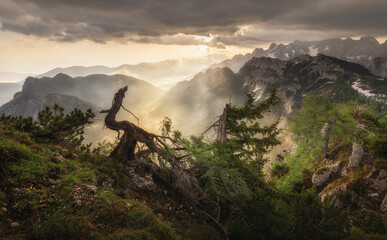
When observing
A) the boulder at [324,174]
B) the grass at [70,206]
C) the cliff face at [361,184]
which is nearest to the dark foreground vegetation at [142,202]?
the grass at [70,206]

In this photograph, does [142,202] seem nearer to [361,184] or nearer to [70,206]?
[70,206]

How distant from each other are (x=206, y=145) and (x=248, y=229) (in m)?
4.98

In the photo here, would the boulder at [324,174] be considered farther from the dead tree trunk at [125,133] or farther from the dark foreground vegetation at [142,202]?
the dead tree trunk at [125,133]

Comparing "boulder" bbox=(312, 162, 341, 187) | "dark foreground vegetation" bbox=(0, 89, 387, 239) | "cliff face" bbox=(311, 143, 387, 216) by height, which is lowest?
"boulder" bbox=(312, 162, 341, 187)

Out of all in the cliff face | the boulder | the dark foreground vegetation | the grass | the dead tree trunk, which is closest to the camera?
the grass

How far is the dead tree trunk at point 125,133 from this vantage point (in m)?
9.69

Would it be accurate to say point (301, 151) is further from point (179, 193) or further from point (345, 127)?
point (179, 193)

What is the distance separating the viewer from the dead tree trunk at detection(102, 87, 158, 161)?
31.8 feet

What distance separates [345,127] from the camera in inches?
936

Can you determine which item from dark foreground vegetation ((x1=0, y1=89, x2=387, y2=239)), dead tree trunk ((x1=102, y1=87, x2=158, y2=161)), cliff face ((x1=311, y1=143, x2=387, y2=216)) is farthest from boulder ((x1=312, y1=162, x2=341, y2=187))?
dead tree trunk ((x1=102, y1=87, x2=158, y2=161))

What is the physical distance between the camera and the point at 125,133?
1065 centimetres

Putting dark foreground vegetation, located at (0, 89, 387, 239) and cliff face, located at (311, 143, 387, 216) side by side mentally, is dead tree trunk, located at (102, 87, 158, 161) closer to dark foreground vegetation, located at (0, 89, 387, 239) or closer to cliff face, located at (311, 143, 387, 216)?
dark foreground vegetation, located at (0, 89, 387, 239)

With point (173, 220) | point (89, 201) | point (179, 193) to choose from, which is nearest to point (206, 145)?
point (179, 193)

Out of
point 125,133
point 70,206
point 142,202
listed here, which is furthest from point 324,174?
point 70,206
